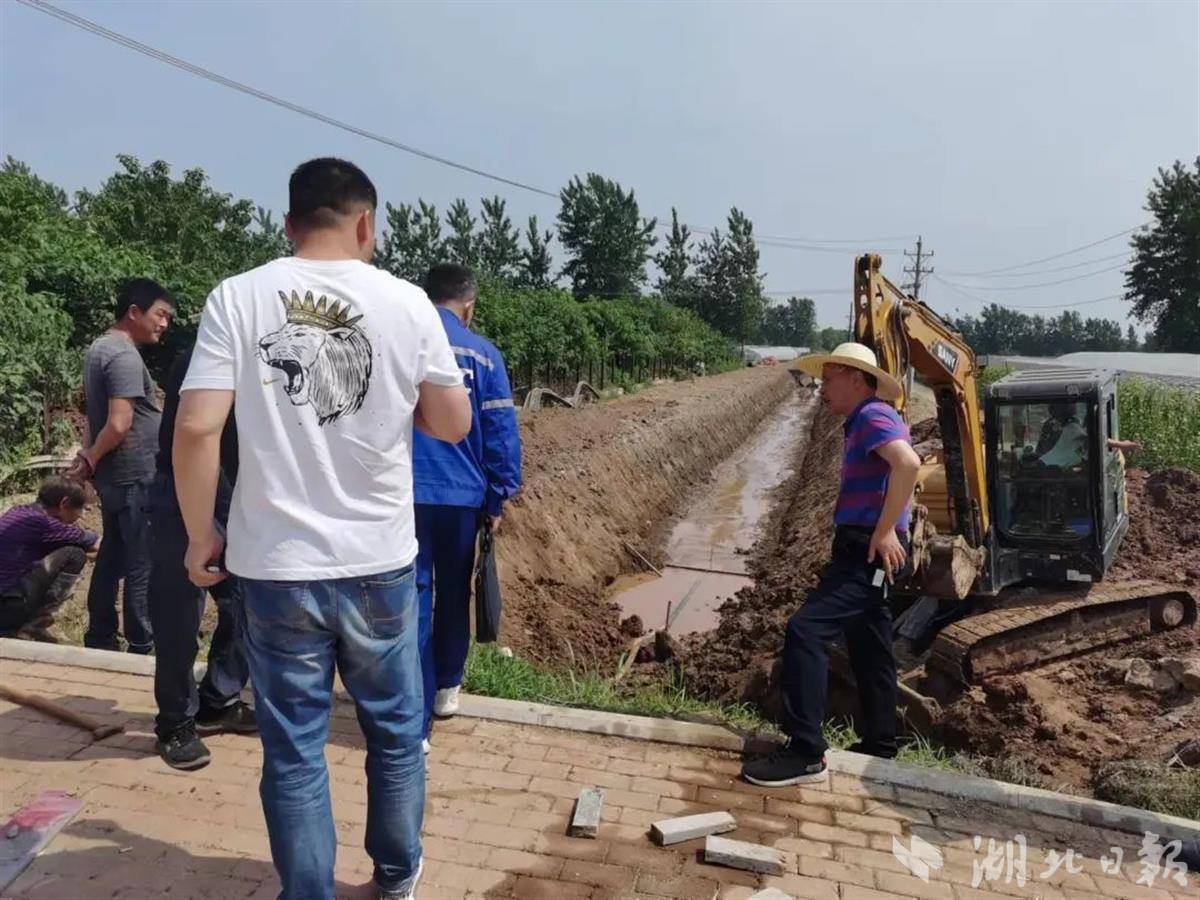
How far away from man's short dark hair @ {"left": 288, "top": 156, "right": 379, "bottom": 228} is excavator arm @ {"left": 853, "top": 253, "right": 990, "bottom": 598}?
11.6 feet

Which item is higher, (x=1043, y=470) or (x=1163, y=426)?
(x=1163, y=426)

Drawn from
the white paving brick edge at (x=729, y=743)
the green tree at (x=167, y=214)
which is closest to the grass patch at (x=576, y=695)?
the white paving brick edge at (x=729, y=743)

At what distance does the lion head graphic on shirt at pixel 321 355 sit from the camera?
1.99m

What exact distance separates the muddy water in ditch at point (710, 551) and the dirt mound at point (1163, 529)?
4.05 metres

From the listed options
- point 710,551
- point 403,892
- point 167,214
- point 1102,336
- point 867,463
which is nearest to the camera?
point 403,892

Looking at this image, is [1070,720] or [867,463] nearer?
[867,463]

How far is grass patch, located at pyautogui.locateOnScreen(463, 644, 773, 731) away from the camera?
416 cm

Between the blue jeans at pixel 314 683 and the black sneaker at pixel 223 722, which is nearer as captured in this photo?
the blue jeans at pixel 314 683

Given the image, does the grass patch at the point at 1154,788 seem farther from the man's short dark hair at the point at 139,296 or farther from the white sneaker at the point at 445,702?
the man's short dark hair at the point at 139,296

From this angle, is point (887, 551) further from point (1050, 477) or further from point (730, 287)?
point (730, 287)

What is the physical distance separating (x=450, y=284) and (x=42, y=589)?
313 centimetres

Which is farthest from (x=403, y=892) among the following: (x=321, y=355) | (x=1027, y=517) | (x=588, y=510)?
(x=588, y=510)

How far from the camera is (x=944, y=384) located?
612 centimetres

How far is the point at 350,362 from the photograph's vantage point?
204 cm
